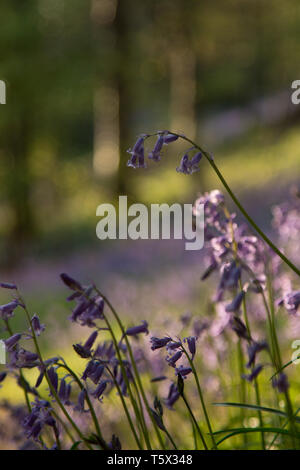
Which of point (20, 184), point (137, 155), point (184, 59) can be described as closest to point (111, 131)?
point (184, 59)

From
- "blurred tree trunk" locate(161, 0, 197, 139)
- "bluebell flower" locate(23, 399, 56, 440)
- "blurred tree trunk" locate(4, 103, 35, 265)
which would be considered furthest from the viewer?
"blurred tree trunk" locate(161, 0, 197, 139)

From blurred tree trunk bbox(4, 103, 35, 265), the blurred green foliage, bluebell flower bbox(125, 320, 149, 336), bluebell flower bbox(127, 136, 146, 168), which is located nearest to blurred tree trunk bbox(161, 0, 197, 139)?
the blurred green foliage

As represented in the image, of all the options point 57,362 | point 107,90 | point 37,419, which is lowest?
point 37,419

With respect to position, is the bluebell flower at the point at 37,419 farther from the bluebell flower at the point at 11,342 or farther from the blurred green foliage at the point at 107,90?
the blurred green foliage at the point at 107,90

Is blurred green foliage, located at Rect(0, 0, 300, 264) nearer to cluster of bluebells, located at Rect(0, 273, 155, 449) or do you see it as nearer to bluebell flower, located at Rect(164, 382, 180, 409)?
cluster of bluebells, located at Rect(0, 273, 155, 449)

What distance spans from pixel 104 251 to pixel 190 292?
27.6 feet

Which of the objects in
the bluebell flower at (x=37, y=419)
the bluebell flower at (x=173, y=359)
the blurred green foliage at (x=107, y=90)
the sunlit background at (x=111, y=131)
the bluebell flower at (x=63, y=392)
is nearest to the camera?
the bluebell flower at (x=173, y=359)

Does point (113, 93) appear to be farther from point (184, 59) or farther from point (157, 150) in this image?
point (157, 150)

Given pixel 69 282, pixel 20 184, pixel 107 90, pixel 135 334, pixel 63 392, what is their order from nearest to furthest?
pixel 69 282 < pixel 63 392 < pixel 135 334 < pixel 20 184 < pixel 107 90

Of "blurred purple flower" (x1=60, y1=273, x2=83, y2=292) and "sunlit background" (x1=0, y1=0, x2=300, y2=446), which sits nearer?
"blurred purple flower" (x1=60, y1=273, x2=83, y2=292)

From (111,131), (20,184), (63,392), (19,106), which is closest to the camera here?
(63,392)

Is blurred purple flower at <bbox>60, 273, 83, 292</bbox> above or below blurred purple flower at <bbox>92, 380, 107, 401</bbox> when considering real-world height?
above

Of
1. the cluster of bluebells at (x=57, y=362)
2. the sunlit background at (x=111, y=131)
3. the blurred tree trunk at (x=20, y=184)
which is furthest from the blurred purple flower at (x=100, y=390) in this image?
the blurred tree trunk at (x=20, y=184)

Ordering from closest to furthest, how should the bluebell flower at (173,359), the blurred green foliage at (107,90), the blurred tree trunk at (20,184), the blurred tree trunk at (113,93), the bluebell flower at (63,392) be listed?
the bluebell flower at (173,359) < the bluebell flower at (63,392) < the blurred tree trunk at (20,184) < the blurred green foliage at (107,90) < the blurred tree trunk at (113,93)
